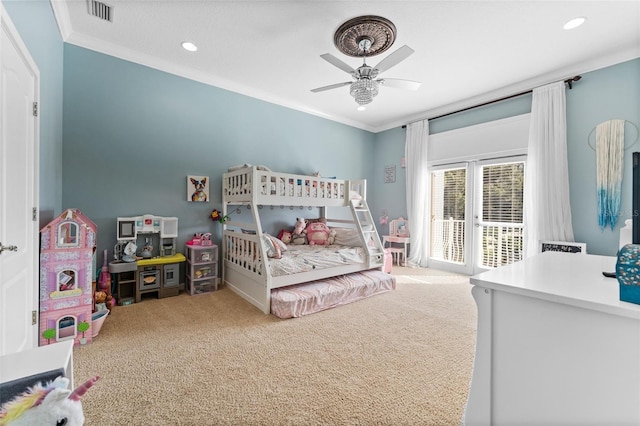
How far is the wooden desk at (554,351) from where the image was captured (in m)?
0.81

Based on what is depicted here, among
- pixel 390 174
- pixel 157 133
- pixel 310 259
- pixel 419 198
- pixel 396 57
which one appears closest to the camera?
pixel 396 57

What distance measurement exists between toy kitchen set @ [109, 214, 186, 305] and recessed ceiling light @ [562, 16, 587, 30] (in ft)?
15.0

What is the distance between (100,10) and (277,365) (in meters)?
3.31

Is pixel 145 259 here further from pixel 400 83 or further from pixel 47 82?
pixel 400 83

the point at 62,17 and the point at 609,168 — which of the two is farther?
the point at 609,168

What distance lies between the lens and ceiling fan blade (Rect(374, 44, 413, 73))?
222 cm

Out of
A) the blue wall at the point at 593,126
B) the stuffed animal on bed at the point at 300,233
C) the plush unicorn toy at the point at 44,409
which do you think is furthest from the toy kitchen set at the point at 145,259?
the blue wall at the point at 593,126

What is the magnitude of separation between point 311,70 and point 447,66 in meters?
1.66

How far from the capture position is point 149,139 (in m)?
3.26

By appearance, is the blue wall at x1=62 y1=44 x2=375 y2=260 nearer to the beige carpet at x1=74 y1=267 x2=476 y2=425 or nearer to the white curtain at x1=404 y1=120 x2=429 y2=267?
the beige carpet at x1=74 y1=267 x2=476 y2=425

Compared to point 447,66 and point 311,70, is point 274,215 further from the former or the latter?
point 447,66

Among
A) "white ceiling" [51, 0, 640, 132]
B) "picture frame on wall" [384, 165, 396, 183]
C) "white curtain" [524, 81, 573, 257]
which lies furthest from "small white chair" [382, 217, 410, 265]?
"white ceiling" [51, 0, 640, 132]

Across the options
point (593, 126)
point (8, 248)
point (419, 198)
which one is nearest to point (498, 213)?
point (419, 198)

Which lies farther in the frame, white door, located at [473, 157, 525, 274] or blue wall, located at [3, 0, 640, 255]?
white door, located at [473, 157, 525, 274]
